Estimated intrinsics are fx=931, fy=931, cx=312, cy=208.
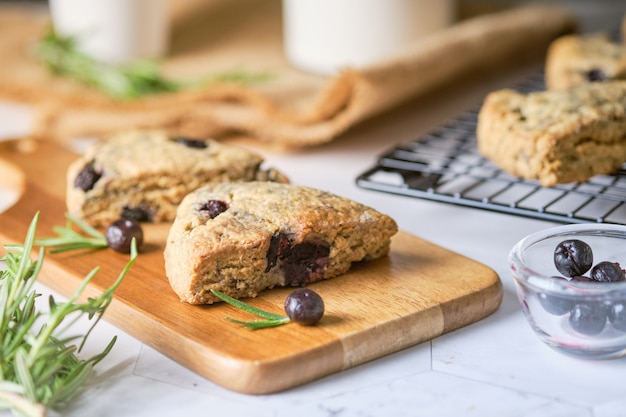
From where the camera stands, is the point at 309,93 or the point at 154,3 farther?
the point at 154,3

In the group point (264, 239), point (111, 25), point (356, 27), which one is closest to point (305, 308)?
point (264, 239)

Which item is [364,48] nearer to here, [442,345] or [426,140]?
[426,140]

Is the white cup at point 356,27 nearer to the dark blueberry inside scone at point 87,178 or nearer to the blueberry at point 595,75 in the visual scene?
the blueberry at point 595,75

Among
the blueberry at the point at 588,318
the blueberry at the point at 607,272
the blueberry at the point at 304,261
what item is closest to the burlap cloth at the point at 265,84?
the blueberry at the point at 304,261

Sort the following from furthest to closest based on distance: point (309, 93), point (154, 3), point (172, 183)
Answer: point (154, 3) < point (309, 93) < point (172, 183)

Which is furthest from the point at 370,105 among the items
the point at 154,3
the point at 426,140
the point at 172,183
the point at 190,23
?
the point at 190,23

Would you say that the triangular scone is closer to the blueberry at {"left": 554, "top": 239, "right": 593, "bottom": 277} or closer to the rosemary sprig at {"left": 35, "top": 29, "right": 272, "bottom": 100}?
the blueberry at {"left": 554, "top": 239, "right": 593, "bottom": 277}

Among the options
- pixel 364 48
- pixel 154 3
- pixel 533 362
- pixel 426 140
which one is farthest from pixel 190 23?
pixel 533 362

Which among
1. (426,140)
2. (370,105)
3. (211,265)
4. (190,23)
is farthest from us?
(190,23)

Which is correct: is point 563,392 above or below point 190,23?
below

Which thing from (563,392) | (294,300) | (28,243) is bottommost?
(563,392)
